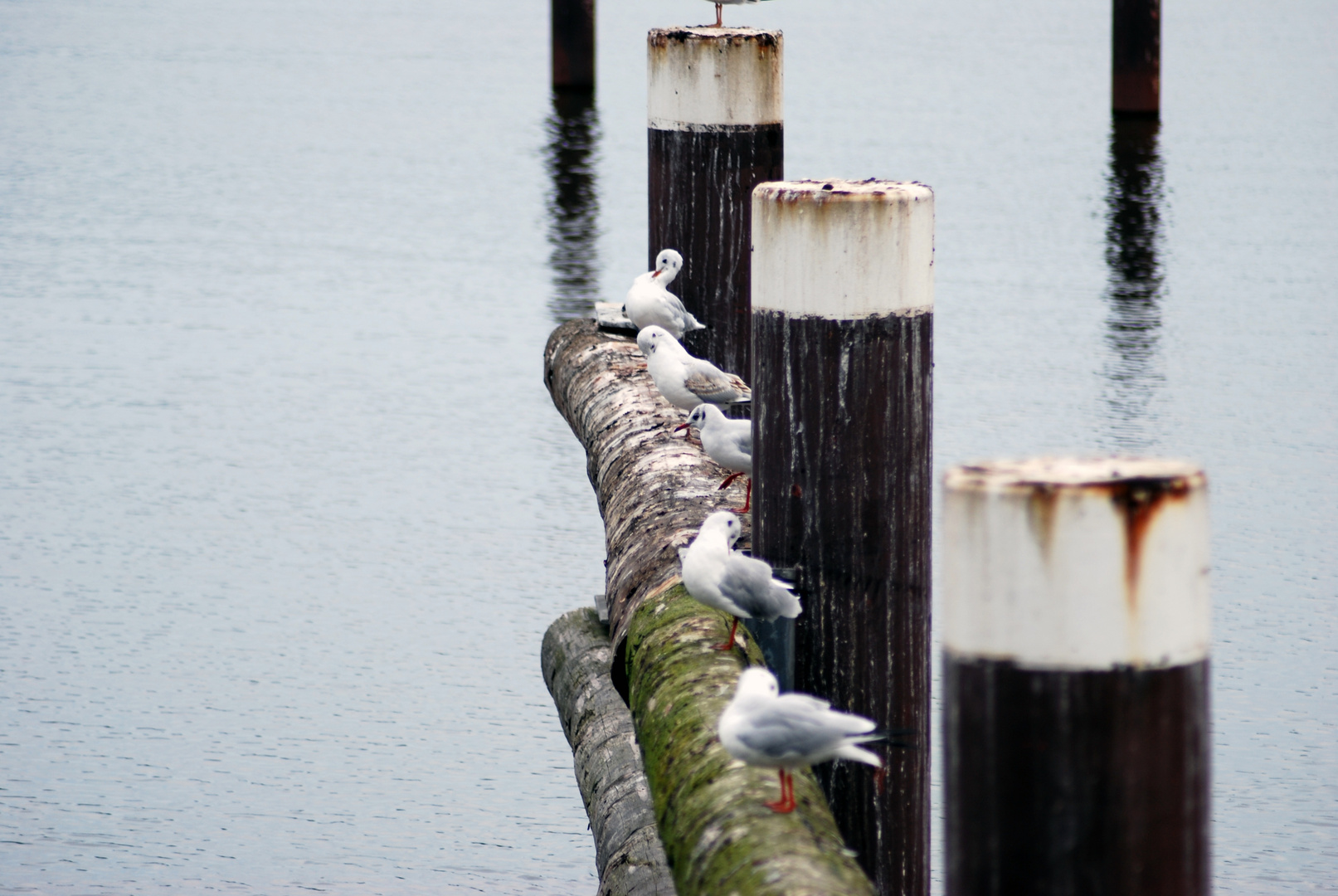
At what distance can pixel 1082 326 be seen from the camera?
12945 mm

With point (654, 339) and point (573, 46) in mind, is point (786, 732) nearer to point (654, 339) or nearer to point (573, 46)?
point (654, 339)

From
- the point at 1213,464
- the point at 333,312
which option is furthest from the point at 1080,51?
the point at 1213,464

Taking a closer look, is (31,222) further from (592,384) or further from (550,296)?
(592,384)

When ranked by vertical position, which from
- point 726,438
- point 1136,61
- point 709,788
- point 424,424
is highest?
point 1136,61

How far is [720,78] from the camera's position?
5535 millimetres

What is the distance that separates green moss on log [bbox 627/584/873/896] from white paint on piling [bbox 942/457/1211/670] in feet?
2.18

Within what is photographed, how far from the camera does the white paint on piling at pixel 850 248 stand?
3635 mm

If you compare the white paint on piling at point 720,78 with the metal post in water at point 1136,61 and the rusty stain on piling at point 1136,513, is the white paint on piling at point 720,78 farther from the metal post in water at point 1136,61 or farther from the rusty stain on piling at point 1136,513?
the metal post in water at point 1136,61

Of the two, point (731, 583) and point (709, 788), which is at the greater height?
point (731, 583)

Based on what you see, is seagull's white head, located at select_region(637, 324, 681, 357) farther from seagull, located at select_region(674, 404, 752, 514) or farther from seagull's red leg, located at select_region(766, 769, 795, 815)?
seagull's red leg, located at select_region(766, 769, 795, 815)

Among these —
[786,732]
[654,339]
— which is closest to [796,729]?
[786,732]

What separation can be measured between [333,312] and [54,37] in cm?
2400

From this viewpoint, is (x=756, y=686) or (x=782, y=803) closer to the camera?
(x=782, y=803)

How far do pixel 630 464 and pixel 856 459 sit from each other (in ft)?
5.19
